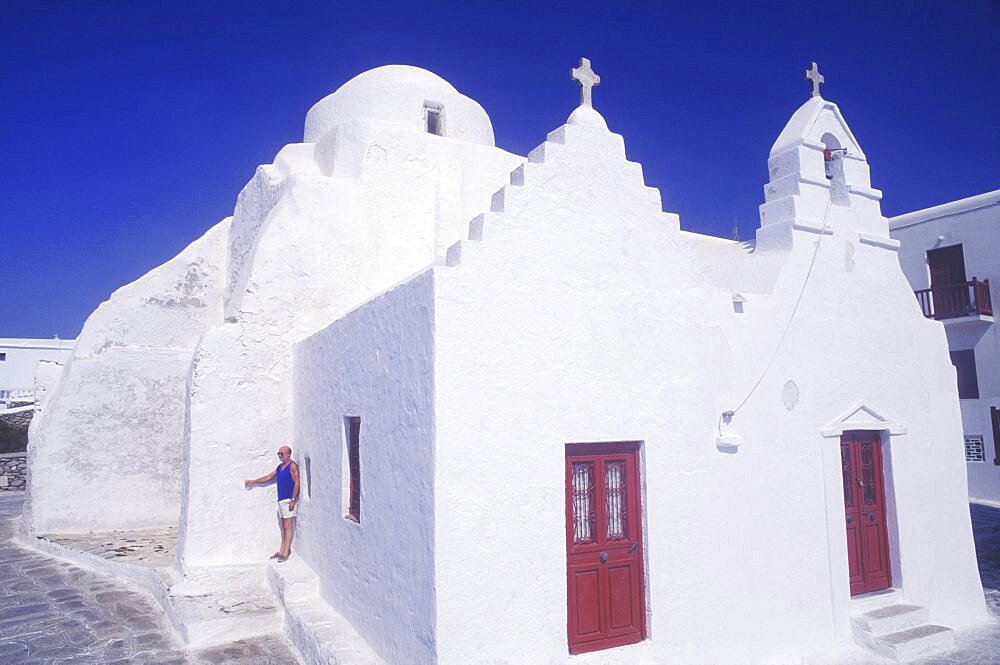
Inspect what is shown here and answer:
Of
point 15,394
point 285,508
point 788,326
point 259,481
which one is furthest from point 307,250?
point 15,394

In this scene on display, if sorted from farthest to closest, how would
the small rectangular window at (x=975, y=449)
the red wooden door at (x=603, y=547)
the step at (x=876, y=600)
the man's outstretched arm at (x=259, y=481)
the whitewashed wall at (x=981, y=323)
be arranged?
the small rectangular window at (x=975, y=449)
the whitewashed wall at (x=981, y=323)
the man's outstretched arm at (x=259, y=481)
the step at (x=876, y=600)
the red wooden door at (x=603, y=547)

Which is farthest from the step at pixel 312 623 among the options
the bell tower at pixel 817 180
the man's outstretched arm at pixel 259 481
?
the bell tower at pixel 817 180

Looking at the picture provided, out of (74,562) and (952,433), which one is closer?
(952,433)

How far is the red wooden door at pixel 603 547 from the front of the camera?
505cm

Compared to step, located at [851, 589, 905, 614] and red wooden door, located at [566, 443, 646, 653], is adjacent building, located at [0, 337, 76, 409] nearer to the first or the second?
red wooden door, located at [566, 443, 646, 653]

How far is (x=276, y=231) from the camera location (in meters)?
8.20

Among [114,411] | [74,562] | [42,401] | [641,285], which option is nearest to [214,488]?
[74,562]

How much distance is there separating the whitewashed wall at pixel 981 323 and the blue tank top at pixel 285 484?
14242 mm

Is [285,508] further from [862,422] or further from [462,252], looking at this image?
[862,422]

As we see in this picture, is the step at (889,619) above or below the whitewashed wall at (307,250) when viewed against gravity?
below

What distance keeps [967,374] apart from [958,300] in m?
1.71

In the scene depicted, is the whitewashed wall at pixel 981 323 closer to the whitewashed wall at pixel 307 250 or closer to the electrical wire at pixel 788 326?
the electrical wire at pixel 788 326

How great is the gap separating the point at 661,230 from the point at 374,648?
3946 mm

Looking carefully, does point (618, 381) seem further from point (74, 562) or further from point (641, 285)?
point (74, 562)
